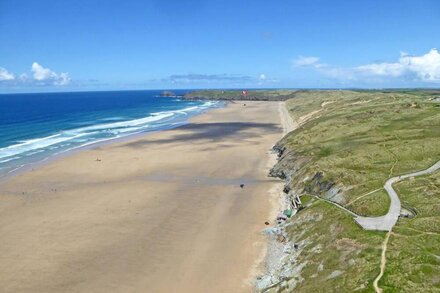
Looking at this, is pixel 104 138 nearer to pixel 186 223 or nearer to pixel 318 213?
pixel 186 223

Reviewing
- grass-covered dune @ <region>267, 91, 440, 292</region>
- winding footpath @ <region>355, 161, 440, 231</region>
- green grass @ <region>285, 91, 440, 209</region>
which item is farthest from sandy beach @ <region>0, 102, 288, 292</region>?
winding footpath @ <region>355, 161, 440, 231</region>

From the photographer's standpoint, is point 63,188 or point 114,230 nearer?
point 114,230

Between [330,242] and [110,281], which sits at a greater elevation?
[330,242]

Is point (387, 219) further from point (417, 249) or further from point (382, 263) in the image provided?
point (382, 263)

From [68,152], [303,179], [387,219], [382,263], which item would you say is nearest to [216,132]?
[68,152]

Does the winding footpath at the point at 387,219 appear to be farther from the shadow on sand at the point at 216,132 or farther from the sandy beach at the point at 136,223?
the shadow on sand at the point at 216,132

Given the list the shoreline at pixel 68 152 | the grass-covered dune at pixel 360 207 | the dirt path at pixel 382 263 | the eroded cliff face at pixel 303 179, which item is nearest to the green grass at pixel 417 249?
the grass-covered dune at pixel 360 207

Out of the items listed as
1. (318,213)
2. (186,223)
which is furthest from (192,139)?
(318,213)

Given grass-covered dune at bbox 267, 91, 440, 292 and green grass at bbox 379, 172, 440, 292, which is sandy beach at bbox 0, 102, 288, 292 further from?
green grass at bbox 379, 172, 440, 292
